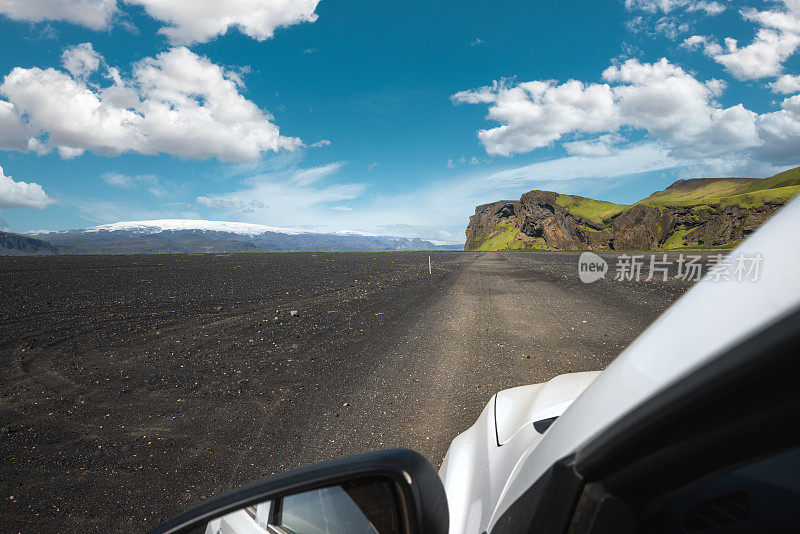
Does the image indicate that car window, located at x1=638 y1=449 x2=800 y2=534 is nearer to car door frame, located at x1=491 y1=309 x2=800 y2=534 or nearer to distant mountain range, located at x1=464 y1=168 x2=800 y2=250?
car door frame, located at x1=491 y1=309 x2=800 y2=534

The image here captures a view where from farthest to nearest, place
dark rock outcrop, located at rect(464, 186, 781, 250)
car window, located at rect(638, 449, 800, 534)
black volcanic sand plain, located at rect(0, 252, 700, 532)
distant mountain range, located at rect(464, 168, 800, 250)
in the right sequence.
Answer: distant mountain range, located at rect(464, 168, 800, 250)
dark rock outcrop, located at rect(464, 186, 781, 250)
black volcanic sand plain, located at rect(0, 252, 700, 532)
car window, located at rect(638, 449, 800, 534)

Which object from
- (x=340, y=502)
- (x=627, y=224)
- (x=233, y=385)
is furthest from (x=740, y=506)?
(x=627, y=224)

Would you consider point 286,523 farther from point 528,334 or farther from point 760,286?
point 528,334

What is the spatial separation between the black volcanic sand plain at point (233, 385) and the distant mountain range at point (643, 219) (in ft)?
100

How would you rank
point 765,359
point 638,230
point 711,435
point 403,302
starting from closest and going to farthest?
point 765,359 < point 711,435 < point 403,302 < point 638,230

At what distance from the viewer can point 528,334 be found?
25.5 ft

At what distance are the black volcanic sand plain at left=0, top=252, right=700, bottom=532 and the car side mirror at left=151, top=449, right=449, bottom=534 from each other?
7.33ft

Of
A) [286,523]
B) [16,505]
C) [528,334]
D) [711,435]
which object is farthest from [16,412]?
[528,334]

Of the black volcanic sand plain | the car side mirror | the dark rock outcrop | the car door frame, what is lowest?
the black volcanic sand plain

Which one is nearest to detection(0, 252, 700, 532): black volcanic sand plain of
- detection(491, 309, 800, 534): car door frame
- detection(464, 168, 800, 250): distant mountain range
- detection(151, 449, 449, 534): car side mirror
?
detection(151, 449, 449, 534): car side mirror

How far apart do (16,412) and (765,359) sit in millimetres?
7111

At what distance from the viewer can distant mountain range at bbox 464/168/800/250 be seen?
73.4 meters

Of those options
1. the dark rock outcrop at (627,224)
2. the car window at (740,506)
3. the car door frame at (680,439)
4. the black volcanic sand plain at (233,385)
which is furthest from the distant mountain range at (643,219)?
the car door frame at (680,439)

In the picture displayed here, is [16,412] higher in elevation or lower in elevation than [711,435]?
lower
